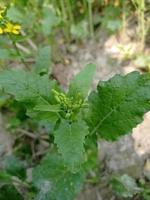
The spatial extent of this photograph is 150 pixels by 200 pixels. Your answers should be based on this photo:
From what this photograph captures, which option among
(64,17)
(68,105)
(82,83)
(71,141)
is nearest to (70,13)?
(64,17)

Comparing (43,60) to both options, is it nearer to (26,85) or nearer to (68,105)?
(26,85)

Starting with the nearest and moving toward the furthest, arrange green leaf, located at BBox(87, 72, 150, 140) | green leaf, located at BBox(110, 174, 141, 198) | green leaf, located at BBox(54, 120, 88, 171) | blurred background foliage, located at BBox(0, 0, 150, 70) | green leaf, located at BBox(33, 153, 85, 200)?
green leaf, located at BBox(54, 120, 88, 171) → green leaf, located at BBox(87, 72, 150, 140) → green leaf, located at BBox(33, 153, 85, 200) → green leaf, located at BBox(110, 174, 141, 198) → blurred background foliage, located at BBox(0, 0, 150, 70)

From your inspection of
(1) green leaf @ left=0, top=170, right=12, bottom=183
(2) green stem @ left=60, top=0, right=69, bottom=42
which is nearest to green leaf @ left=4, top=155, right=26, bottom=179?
(1) green leaf @ left=0, top=170, right=12, bottom=183

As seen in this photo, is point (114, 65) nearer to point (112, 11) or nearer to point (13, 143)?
point (112, 11)

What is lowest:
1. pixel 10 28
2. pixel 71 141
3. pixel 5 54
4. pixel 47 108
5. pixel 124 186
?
pixel 124 186

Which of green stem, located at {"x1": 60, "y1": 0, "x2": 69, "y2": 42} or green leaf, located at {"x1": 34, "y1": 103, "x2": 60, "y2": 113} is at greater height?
green stem, located at {"x1": 60, "y1": 0, "x2": 69, "y2": 42}

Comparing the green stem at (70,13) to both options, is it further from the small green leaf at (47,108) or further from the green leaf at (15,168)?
the small green leaf at (47,108)

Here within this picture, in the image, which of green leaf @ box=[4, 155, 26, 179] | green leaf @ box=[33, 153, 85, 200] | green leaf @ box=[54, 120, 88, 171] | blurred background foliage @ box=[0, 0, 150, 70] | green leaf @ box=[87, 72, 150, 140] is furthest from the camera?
blurred background foliage @ box=[0, 0, 150, 70]

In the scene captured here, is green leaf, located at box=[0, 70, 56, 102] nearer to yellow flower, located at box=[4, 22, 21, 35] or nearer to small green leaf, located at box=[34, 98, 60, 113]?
small green leaf, located at box=[34, 98, 60, 113]
